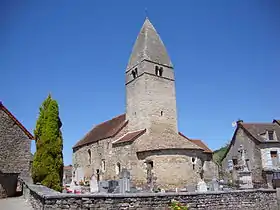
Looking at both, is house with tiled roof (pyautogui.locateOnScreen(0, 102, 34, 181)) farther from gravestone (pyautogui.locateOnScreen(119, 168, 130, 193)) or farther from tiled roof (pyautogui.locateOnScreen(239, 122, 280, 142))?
tiled roof (pyautogui.locateOnScreen(239, 122, 280, 142))

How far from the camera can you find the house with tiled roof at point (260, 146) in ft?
90.2

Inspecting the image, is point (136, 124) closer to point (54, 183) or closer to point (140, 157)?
point (140, 157)

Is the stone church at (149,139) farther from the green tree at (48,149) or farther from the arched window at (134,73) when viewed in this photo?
the green tree at (48,149)

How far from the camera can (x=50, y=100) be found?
1634 centimetres

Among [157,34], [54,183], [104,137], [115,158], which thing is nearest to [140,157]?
[115,158]

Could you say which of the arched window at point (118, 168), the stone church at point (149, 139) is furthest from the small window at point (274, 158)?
the arched window at point (118, 168)

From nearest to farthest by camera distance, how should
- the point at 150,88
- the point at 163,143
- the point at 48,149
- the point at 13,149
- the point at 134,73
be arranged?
the point at 48,149 < the point at 13,149 < the point at 163,143 < the point at 150,88 < the point at 134,73

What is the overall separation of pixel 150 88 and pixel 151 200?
18395 millimetres

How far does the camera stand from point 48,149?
593 inches

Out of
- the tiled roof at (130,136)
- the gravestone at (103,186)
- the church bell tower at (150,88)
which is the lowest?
the gravestone at (103,186)

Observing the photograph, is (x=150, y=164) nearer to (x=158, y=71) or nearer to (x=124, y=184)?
(x=158, y=71)

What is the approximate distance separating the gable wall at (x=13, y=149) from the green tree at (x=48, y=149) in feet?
2.61

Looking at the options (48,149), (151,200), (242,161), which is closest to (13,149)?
(48,149)

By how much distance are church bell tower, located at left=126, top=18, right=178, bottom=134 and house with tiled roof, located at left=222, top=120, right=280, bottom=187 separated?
884 cm
